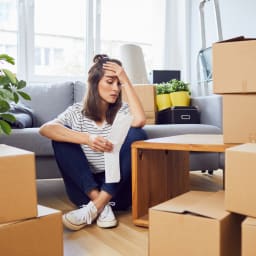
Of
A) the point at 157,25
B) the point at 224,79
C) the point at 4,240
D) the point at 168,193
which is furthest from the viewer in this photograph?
the point at 157,25

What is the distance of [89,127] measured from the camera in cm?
180

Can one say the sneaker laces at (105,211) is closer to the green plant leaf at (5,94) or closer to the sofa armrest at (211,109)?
the green plant leaf at (5,94)

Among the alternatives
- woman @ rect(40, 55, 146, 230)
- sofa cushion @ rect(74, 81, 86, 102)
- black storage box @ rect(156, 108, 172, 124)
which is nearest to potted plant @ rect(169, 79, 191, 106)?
black storage box @ rect(156, 108, 172, 124)

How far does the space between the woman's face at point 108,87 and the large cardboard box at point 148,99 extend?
68 cm

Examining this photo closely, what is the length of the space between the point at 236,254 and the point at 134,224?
0.56m

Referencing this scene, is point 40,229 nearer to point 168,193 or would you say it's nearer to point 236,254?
point 236,254

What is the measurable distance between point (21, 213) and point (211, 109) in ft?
5.45

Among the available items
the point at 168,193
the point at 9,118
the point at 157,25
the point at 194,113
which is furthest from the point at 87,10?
the point at 9,118

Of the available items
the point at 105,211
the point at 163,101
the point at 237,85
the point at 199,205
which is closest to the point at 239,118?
the point at 237,85

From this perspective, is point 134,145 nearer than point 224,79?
No

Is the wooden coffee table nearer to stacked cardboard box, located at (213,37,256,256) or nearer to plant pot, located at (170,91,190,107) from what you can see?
stacked cardboard box, located at (213,37,256,256)

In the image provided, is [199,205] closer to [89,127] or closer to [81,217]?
[81,217]

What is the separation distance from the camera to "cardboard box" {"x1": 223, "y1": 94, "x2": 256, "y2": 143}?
138 cm

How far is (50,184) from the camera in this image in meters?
2.65
